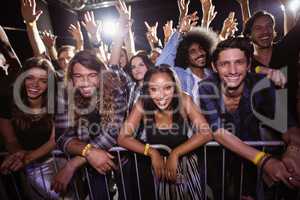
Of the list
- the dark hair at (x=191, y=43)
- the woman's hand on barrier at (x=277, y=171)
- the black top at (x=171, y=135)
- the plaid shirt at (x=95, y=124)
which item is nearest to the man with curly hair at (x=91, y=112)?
the plaid shirt at (x=95, y=124)

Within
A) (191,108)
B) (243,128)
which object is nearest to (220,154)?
(243,128)

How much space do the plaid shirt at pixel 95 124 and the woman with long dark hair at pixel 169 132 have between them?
0.14m

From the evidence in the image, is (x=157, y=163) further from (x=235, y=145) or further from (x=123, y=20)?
(x=123, y=20)

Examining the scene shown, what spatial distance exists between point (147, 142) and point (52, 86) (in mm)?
1336

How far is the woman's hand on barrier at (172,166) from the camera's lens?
2320 millimetres

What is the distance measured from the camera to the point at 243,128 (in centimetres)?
247

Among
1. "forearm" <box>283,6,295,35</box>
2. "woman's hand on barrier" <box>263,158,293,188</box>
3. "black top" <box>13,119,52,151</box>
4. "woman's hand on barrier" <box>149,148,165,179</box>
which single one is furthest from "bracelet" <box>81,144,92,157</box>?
"forearm" <box>283,6,295,35</box>

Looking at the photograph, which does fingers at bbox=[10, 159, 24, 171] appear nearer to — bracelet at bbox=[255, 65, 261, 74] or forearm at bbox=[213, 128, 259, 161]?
forearm at bbox=[213, 128, 259, 161]

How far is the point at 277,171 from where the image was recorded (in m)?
2.13

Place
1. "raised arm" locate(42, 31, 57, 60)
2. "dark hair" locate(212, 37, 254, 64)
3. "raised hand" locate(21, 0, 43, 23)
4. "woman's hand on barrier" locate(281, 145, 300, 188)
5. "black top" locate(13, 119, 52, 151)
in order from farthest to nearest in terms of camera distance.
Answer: "raised arm" locate(42, 31, 57, 60)
"raised hand" locate(21, 0, 43, 23)
"black top" locate(13, 119, 52, 151)
"dark hair" locate(212, 37, 254, 64)
"woman's hand on barrier" locate(281, 145, 300, 188)

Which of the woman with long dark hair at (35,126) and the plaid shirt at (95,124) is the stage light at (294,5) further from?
the woman with long dark hair at (35,126)

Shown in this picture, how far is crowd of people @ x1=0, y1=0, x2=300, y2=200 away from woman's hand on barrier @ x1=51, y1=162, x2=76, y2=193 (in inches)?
0.4

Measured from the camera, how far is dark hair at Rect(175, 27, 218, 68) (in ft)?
9.56

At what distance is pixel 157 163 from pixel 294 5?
213 centimetres
